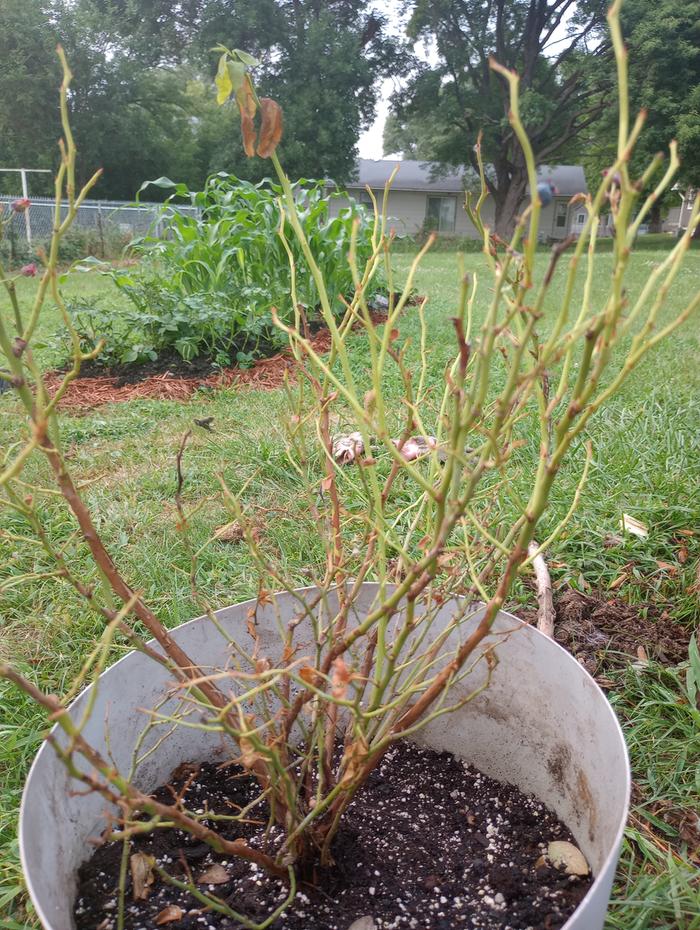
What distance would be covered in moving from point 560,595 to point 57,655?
1324mm

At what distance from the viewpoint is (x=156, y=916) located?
926 mm

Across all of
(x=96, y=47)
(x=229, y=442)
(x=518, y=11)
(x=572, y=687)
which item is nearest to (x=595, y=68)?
(x=518, y=11)

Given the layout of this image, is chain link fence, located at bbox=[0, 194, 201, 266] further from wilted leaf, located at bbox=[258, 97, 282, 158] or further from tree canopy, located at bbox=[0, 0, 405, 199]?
wilted leaf, located at bbox=[258, 97, 282, 158]

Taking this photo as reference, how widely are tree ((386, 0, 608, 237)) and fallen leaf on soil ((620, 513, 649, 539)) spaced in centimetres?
2385

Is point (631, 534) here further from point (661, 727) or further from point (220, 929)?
point (220, 929)

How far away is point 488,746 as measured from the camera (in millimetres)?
1235

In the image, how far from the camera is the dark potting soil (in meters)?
0.93

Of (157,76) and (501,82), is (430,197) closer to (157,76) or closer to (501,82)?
(501,82)

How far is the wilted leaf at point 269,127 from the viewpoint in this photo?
2.31 feet

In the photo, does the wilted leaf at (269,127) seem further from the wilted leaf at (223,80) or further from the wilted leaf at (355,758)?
the wilted leaf at (355,758)

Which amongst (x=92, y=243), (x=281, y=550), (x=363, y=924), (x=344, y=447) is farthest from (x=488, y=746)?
(x=92, y=243)

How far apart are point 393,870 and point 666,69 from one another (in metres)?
25.5

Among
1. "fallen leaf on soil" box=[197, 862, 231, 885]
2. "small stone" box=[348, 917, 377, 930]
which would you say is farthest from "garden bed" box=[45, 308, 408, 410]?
"small stone" box=[348, 917, 377, 930]

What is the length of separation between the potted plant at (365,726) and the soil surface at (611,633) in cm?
52
